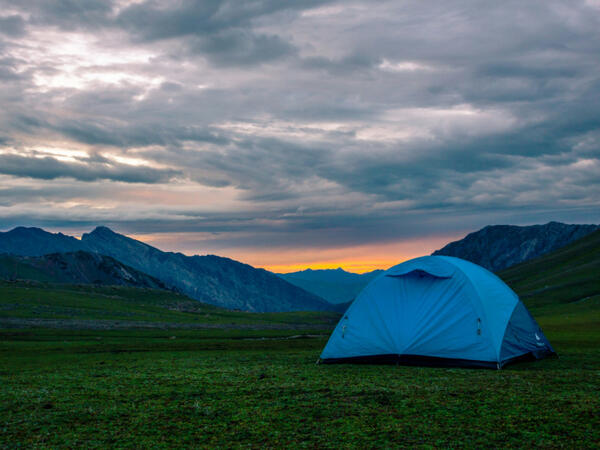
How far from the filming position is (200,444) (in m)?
10.5

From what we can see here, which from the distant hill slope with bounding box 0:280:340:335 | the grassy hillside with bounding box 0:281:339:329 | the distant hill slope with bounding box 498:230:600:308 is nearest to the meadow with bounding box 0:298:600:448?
the distant hill slope with bounding box 0:280:340:335

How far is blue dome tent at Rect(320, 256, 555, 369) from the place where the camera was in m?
21.4

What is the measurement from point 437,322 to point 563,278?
127753 millimetres

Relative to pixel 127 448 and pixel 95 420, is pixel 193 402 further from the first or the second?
pixel 127 448

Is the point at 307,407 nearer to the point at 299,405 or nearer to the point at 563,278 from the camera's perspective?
the point at 299,405

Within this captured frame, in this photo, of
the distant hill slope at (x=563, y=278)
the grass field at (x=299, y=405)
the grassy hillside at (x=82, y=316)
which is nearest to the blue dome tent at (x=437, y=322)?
the grass field at (x=299, y=405)

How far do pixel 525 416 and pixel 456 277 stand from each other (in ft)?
36.3

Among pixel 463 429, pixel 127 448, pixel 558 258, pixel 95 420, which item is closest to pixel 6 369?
pixel 95 420

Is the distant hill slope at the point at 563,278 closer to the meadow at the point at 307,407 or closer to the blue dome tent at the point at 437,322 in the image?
the blue dome tent at the point at 437,322

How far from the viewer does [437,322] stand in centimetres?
2202

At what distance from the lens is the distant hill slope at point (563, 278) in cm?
10675

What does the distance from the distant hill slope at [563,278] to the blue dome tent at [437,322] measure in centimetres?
7713

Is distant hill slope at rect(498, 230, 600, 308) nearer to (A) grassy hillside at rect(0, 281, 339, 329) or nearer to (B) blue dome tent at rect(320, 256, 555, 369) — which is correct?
(A) grassy hillside at rect(0, 281, 339, 329)

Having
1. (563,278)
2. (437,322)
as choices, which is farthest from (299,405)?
(563,278)
